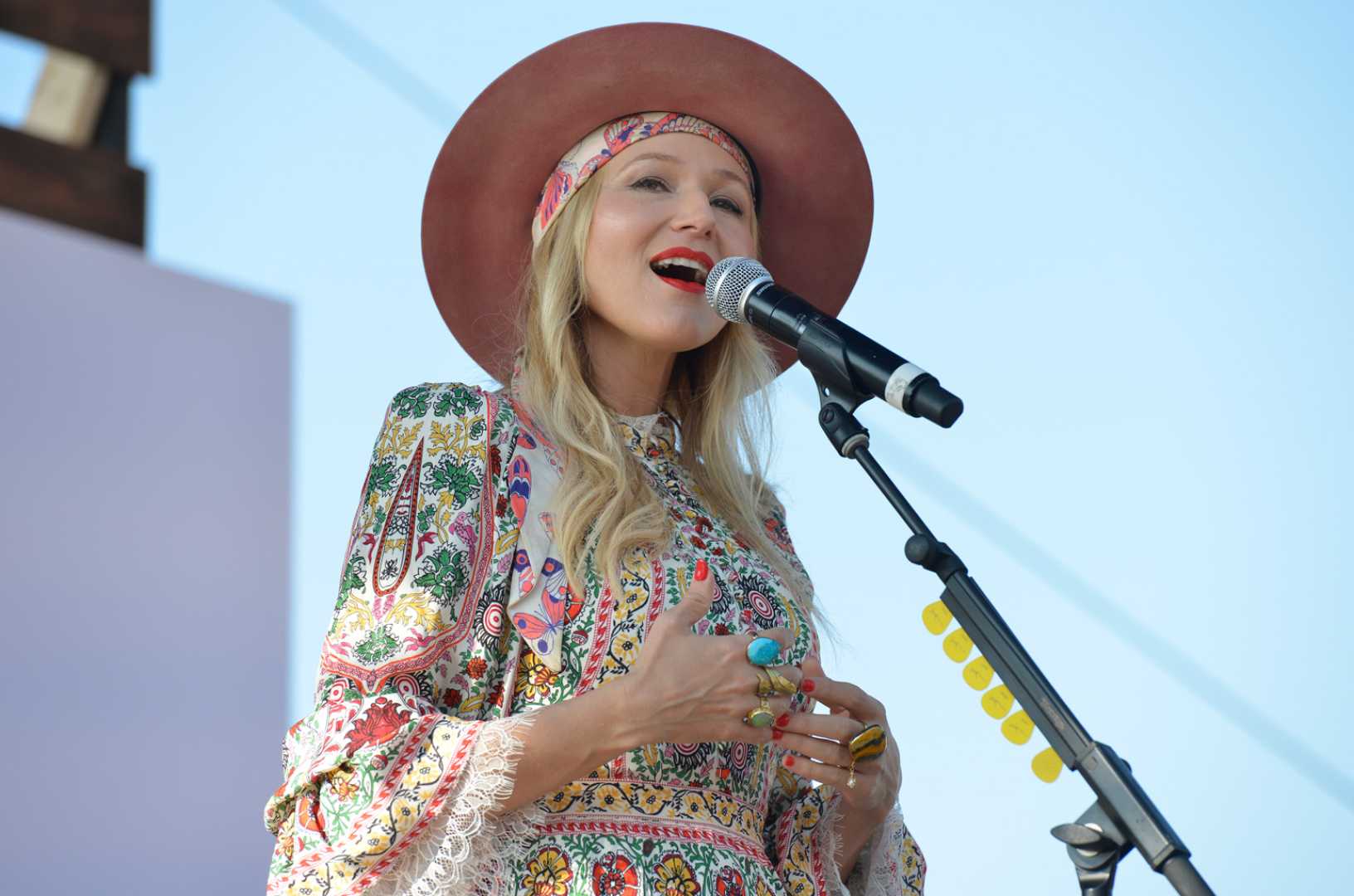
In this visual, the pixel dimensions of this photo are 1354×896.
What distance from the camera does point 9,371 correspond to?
306 cm

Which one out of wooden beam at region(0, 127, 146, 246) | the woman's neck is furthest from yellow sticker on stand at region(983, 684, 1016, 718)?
wooden beam at region(0, 127, 146, 246)

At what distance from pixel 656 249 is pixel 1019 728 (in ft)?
3.26

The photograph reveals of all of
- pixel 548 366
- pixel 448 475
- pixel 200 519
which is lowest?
pixel 448 475

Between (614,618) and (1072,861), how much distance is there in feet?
2.22

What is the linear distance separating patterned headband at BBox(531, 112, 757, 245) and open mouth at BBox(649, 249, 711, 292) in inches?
8.5

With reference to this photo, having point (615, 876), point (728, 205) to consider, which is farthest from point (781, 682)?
point (728, 205)

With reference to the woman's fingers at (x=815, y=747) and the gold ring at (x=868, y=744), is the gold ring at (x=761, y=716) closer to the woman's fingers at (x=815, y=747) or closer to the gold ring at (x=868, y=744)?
the woman's fingers at (x=815, y=747)

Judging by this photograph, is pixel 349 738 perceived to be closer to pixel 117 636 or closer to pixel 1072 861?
pixel 1072 861

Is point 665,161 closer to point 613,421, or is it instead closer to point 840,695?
point 613,421

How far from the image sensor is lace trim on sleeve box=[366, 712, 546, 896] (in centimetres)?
153

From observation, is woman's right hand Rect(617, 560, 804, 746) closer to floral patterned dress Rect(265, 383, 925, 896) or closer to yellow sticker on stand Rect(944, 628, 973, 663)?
floral patterned dress Rect(265, 383, 925, 896)

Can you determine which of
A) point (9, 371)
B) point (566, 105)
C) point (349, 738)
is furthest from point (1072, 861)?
point (9, 371)

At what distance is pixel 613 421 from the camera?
2.14 m

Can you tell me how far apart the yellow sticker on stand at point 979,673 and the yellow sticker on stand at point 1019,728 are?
4 cm
